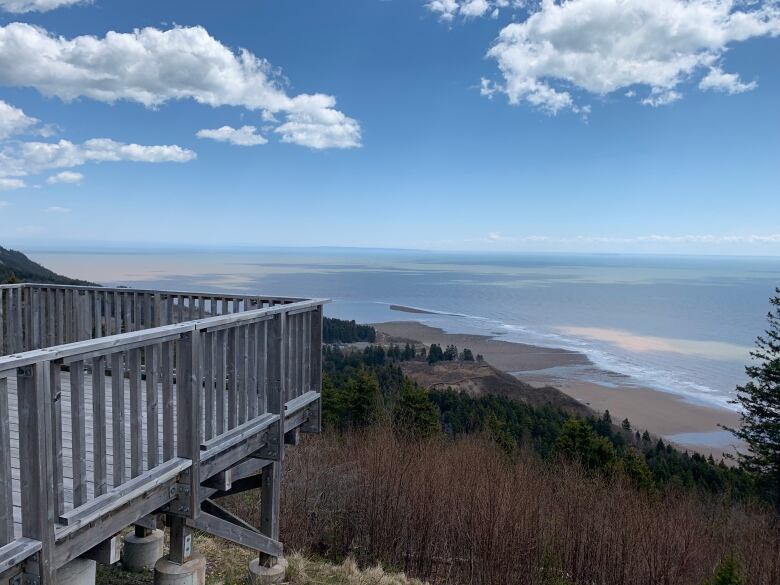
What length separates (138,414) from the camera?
12.1ft

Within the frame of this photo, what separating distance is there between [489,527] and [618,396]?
2694cm

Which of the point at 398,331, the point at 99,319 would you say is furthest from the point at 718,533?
the point at 398,331

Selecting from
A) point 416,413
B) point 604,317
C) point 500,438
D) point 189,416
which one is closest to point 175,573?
point 189,416

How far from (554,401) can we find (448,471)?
24.8 meters

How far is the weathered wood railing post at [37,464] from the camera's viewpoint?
9.29ft

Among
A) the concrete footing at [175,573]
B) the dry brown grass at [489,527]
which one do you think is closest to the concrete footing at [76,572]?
the concrete footing at [175,573]

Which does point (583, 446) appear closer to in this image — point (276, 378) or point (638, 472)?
point (638, 472)

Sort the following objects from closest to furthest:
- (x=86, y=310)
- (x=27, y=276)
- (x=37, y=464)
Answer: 1. (x=37, y=464)
2. (x=86, y=310)
3. (x=27, y=276)

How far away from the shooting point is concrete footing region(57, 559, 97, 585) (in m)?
3.53

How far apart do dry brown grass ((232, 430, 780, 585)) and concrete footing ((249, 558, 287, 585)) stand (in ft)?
14.6

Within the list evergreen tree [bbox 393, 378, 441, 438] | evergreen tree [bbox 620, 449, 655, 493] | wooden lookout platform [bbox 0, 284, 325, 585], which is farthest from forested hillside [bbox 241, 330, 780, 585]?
evergreen tree [bbox 393, 378, 441, 438]

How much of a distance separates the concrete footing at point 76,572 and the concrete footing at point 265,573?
3.24 metres

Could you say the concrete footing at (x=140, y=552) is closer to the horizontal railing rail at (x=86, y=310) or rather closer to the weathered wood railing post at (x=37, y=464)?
the horizontal railing rail at (x=86, y=310)

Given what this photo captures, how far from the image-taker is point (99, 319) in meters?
6.89
